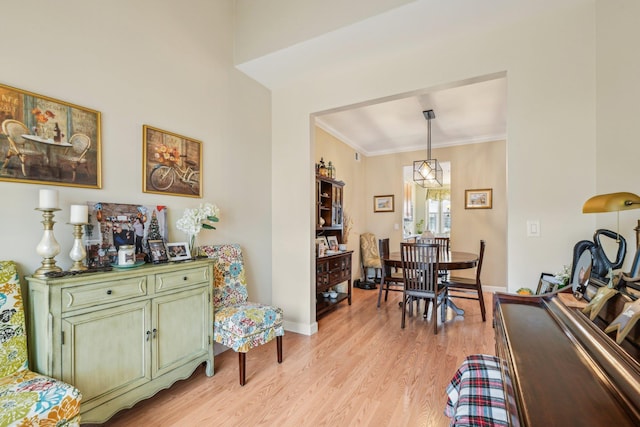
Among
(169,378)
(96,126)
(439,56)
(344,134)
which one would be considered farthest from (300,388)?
(344,134)

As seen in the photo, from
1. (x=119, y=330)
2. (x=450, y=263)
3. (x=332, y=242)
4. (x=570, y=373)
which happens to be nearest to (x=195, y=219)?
(x=119, y=330)

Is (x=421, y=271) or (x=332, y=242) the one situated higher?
(x=332, y=242)

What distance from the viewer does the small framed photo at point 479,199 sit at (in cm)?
520

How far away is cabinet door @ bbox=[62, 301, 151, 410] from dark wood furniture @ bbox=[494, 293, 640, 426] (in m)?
1.92

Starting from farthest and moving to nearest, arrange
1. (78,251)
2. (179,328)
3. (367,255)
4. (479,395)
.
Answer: (367,255) < (179,328) < (78,251) < (479,395)

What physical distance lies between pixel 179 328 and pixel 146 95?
173 cm

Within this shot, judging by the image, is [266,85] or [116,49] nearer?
[116,49]

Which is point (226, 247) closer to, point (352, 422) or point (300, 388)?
point (300, 388)

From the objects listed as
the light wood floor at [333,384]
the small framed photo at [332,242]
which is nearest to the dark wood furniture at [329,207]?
the small framed photo at [332,242]

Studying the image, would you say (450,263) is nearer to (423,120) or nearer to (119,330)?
(423,120)

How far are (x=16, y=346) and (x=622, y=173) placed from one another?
328cm

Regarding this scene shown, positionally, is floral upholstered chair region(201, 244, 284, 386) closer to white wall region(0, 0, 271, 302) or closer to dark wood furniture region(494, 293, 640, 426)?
white wall region(0, 0, 271, 302)

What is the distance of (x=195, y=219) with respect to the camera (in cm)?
233

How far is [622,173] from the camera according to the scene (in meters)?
1.64
